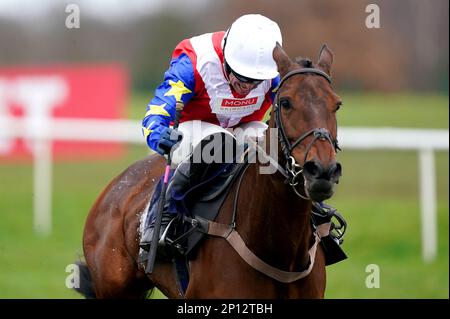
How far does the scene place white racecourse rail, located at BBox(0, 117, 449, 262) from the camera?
9.62m

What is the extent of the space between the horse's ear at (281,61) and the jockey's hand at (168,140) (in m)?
0.69

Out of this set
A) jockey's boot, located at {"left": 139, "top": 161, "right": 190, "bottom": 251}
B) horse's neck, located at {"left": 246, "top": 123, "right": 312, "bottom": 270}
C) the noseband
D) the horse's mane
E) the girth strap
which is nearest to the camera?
the noseband

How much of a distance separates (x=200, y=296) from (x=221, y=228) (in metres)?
0.38

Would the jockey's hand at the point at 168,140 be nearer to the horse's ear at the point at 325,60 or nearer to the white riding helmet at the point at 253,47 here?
the white riding helmet at the point at 253,47

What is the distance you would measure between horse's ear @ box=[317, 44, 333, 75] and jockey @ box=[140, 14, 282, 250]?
0.86 feet

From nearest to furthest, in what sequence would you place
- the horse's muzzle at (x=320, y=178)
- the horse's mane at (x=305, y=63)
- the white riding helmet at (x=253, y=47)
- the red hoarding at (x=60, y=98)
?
the horse's muzzle at (x=320, y=178)
the horse's mane at (x=305, y=63)
the white riding helmet at (x=253, y=47)
the red hoarding at (x=60, y=98)

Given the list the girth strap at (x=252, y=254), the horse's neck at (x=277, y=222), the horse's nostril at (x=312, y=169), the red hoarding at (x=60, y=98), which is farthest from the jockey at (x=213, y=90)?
the red hoarding at (x=60, y=98)

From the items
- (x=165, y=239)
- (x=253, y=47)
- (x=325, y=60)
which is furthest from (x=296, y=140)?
(x=165, y=239)

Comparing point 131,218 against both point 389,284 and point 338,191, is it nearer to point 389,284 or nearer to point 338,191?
point 389,284

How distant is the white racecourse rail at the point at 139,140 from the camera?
9.62 m

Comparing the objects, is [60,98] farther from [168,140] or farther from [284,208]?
[284,208]

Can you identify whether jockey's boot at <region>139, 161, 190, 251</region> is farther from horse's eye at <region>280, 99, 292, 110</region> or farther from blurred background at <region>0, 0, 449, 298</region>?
blurred background at <region>0, 0, 449, 298</region>

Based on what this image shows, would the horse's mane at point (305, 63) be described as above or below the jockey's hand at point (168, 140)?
above

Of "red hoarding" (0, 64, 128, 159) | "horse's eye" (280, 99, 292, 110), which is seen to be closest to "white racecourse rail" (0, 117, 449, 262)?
"red hoarding" (0, 64, 128, 159)
